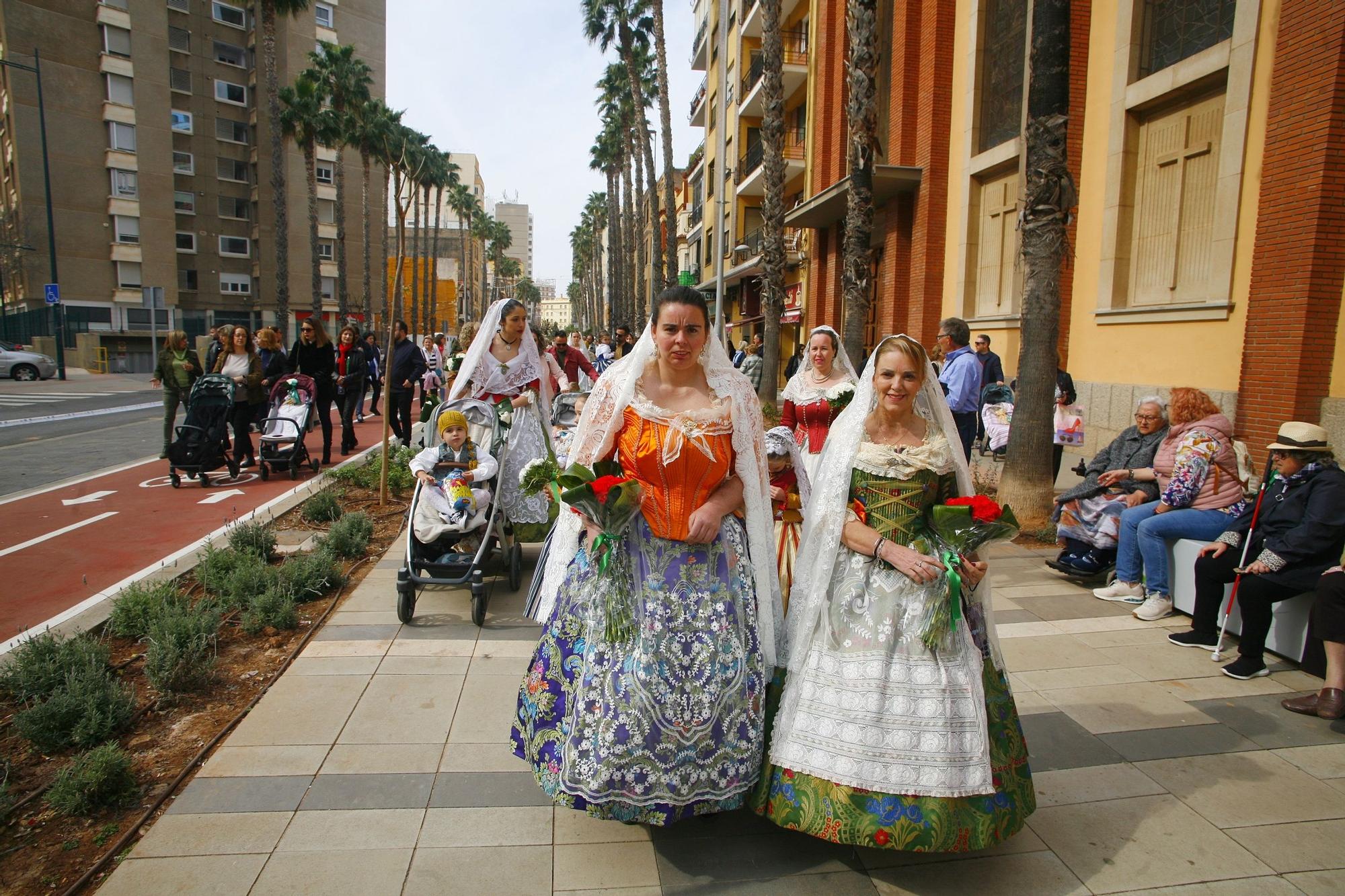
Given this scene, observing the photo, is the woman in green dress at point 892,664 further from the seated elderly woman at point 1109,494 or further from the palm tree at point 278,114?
the palm tree at point 278,114

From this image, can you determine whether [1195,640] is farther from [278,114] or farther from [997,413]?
[278,114]

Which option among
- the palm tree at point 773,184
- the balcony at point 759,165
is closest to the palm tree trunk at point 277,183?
the balcony at point 759,165

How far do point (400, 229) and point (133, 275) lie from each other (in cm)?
4287

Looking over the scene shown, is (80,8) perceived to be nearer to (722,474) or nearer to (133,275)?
(133,275)

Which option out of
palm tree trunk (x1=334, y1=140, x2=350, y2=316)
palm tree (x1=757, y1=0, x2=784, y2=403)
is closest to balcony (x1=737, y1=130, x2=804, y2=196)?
palm tree (x1=757, y1=0, x2=784, y2=403)

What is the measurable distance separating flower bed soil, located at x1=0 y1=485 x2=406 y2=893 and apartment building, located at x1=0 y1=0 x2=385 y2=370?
4063 centimetres

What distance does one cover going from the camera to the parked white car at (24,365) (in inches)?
1184

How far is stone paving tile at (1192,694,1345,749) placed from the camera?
4000 mm

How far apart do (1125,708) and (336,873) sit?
390 centimetres

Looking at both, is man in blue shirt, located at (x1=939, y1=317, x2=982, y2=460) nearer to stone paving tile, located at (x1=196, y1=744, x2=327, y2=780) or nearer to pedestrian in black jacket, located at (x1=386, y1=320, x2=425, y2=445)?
stone paving tile, located at (x1=196, y1=744, x2=327, y2=780)

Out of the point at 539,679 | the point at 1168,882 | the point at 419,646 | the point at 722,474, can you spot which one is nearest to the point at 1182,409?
the point at 1168,882

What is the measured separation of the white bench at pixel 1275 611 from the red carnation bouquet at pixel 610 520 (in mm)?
3988

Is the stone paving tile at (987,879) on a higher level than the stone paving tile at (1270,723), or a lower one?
lower

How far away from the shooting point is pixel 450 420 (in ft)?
20.0
